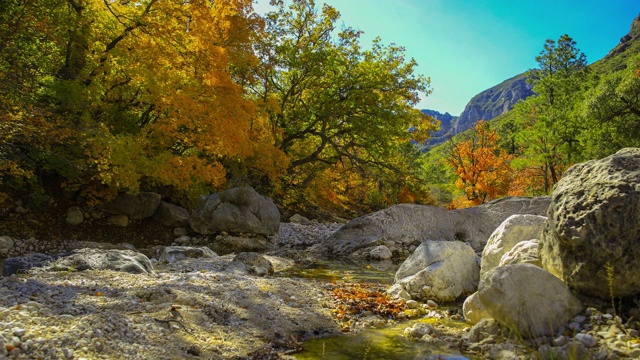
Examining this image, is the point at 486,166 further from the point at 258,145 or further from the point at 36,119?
the point at 36,119

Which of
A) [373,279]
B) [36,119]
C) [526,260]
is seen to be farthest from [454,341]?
[36,119]

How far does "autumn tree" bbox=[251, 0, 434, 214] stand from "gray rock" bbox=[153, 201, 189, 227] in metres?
5.72

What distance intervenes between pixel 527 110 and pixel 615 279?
32868mm

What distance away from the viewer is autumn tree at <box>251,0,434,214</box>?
18.4 metres

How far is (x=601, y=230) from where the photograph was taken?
475cm

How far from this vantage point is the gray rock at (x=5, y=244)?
423 inches

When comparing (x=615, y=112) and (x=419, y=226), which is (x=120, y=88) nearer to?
(x=419, y=226)

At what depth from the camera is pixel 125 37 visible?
12.2 m

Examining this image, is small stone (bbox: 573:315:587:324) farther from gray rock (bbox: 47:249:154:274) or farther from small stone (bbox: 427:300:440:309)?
gray rock (bbox: 47:249:154:274)

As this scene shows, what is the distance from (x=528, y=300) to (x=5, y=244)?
12478 millimetres

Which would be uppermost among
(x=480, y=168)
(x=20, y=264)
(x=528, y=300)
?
(x=480, y=168)

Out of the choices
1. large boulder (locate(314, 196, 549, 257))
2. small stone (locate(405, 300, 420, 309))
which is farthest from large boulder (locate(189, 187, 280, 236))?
small stone (locate(405, 300, 420, 309))

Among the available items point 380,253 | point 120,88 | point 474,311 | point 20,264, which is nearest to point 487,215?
point 380,253

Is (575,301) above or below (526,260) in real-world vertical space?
below
